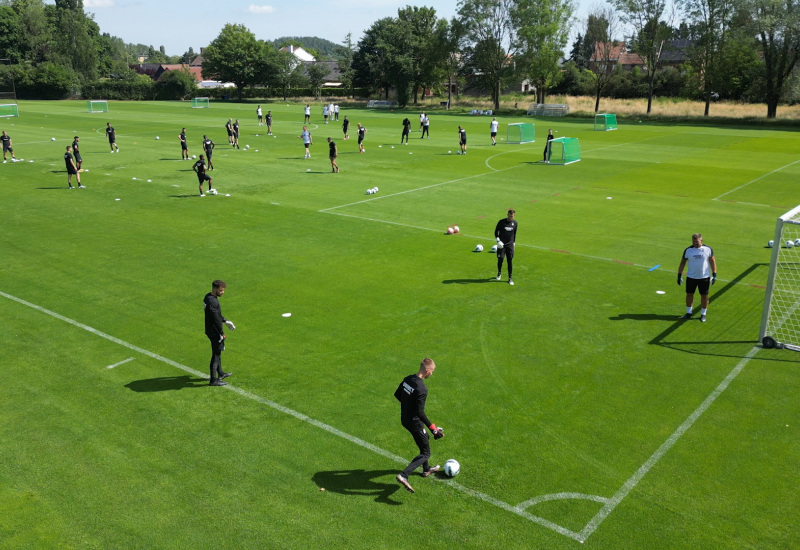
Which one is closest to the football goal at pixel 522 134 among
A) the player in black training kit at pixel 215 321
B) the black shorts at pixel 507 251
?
the black shorts at pixel 507 251

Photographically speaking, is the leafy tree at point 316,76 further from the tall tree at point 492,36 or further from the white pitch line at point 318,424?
the white pitch line at point 318,424

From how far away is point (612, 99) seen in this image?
311 feet

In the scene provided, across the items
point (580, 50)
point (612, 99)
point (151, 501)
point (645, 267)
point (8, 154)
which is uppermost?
point (580, 50)

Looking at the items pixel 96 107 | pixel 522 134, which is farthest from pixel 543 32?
pixel 96 107

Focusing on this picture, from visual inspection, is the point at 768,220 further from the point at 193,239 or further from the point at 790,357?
the point at 193,239

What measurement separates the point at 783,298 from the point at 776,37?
64380 millimetres

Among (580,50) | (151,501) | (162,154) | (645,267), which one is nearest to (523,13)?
(580,50)

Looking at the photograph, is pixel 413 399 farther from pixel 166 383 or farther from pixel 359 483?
pixel 166 383

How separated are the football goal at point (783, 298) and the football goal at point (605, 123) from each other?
1734 inches

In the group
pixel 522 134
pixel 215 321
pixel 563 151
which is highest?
pixel 522 134

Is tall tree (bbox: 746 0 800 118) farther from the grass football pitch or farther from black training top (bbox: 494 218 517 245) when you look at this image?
black training top (bbox: 494 218 517 245)

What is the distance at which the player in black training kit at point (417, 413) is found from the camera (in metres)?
8.68

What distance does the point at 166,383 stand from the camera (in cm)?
1205

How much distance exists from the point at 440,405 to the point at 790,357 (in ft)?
25.8
